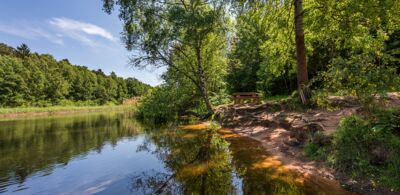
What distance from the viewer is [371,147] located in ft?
17.6

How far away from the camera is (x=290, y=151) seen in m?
7.68

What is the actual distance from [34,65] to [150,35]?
3899 centimetres

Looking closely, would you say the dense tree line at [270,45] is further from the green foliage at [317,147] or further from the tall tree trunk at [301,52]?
the green foliage at [317,147]

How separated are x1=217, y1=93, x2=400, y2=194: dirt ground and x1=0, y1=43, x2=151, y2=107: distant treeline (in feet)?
65.2

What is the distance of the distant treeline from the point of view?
3909 cm

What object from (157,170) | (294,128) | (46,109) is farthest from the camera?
(46,109)

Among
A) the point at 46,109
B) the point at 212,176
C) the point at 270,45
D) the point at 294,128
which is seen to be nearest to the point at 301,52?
the point at 294,128

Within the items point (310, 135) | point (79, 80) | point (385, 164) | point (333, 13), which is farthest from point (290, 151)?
point (79, 80)

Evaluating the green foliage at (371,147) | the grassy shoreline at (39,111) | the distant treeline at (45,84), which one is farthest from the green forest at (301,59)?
the grassy shoreline at (39,111)

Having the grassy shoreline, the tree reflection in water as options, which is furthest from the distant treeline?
the tree reflection in water

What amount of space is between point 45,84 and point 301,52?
48.6m

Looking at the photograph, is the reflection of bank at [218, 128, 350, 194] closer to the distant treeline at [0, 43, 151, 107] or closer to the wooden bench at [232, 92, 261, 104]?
the wooden bench at [232, 92, 261, 104]

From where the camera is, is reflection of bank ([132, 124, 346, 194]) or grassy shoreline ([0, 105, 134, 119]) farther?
grassy shoreline ([0, 105, 134, 119])

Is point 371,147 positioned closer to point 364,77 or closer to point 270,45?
point 364,77
